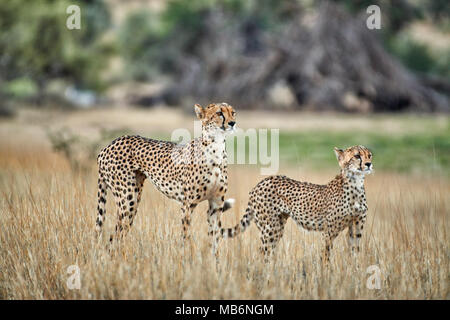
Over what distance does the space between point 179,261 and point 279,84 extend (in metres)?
17.7

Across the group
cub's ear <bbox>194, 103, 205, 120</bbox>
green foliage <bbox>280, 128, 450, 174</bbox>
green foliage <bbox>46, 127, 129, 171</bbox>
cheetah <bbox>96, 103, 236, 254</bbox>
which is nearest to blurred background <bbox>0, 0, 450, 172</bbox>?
green foliage <bbox>280, 128, 450, 174</bbox>

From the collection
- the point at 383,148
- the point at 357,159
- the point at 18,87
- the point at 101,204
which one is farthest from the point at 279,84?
the point at 357,159

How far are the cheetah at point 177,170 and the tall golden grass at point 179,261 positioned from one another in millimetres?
189

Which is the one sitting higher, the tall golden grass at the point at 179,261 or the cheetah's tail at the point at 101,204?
the cheetah's tail at the point at 101,204

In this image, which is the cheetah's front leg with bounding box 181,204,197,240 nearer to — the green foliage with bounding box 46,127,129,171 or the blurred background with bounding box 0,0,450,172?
the green foliage with bounding box 46,127,129,171

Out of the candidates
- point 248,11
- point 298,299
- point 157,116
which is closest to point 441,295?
point 298,299

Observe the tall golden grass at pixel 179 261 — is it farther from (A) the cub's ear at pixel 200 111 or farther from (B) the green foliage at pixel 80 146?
(B) the green foliage at pixel 80 146

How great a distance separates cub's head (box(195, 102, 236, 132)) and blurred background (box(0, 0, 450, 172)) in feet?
22.7

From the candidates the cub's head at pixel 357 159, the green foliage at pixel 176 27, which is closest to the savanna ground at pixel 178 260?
the cub's head at pixel 357 159

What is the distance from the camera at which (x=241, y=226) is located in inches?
195

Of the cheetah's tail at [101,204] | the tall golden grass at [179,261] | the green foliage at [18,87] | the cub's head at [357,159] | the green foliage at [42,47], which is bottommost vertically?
the tall golden grass at [179,261]

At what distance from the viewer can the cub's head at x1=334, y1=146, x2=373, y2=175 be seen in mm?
4191

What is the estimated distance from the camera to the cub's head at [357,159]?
4.19 m

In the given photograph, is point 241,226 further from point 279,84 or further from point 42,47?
point 42,47
